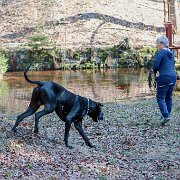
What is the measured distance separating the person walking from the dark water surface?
6.31 meters

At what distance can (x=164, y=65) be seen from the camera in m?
10.1

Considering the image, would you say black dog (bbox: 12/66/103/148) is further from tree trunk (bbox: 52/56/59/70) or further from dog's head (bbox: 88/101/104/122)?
tree trunk (bbox: 52/56/59/70)

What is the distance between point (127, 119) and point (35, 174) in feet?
17.2

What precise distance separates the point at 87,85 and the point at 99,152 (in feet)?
41.4

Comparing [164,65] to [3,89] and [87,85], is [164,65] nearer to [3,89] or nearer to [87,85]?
[87,85]

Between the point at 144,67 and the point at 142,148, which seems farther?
the point at 144,67

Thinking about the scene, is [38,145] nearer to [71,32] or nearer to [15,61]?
[15,61]

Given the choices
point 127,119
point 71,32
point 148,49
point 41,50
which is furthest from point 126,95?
point 71,32

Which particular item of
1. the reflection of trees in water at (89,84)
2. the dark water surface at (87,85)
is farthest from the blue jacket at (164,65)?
the reflection of trees in water at (89,84)

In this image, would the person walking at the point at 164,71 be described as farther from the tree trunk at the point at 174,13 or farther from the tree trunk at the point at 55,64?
the tree trunk at the point at 174,13

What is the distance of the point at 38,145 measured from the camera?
8148mm

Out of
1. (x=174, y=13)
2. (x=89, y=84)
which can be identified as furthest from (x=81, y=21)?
(x=89, y=84)

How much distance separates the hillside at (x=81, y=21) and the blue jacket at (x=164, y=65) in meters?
17.5

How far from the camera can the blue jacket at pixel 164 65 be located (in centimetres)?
1002
